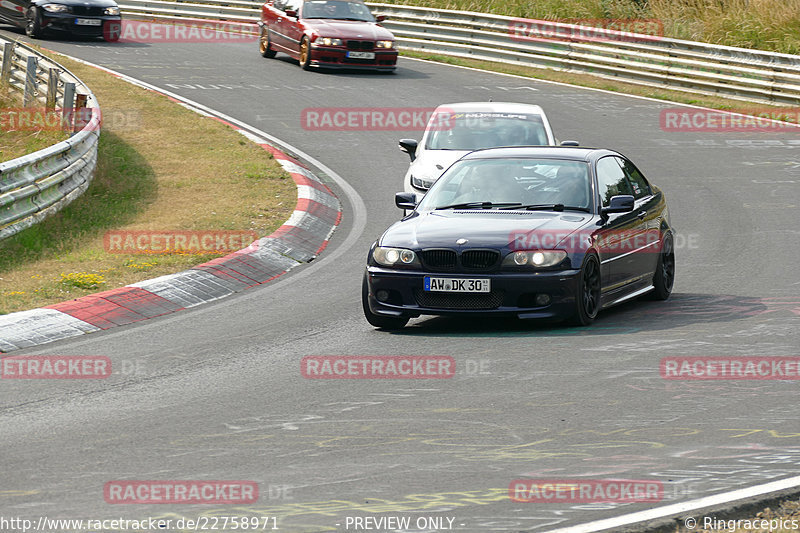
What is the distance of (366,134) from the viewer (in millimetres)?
22797

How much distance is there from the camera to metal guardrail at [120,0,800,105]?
26.7 metres

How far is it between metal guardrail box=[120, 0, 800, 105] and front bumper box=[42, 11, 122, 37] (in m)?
7.32

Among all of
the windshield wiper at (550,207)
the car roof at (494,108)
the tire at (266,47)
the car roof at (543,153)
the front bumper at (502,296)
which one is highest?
the car roof at (543,153)

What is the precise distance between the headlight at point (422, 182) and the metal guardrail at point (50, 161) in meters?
4.25

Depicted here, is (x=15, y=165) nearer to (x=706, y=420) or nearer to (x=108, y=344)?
(x=108, y=344)

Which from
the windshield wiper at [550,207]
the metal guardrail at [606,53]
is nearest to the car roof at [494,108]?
the windshield wiper at [550,207]

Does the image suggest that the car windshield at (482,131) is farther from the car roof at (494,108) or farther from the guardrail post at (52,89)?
the guardrail post at (52,89)

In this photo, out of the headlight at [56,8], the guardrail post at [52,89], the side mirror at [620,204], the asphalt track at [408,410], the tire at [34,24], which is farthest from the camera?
the tire at [34,24]

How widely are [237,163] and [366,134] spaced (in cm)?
457

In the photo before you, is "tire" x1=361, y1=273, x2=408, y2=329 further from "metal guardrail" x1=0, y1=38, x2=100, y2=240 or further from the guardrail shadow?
"metal guardrail" x1=0, y1=38, x2=100, y2=240

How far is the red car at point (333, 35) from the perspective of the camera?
28.3 meters

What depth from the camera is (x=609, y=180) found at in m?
11.4

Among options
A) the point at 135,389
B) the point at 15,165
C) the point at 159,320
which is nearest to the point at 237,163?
the point at 15,165

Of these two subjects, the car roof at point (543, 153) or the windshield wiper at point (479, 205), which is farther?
the car roof at point (543, 153)
